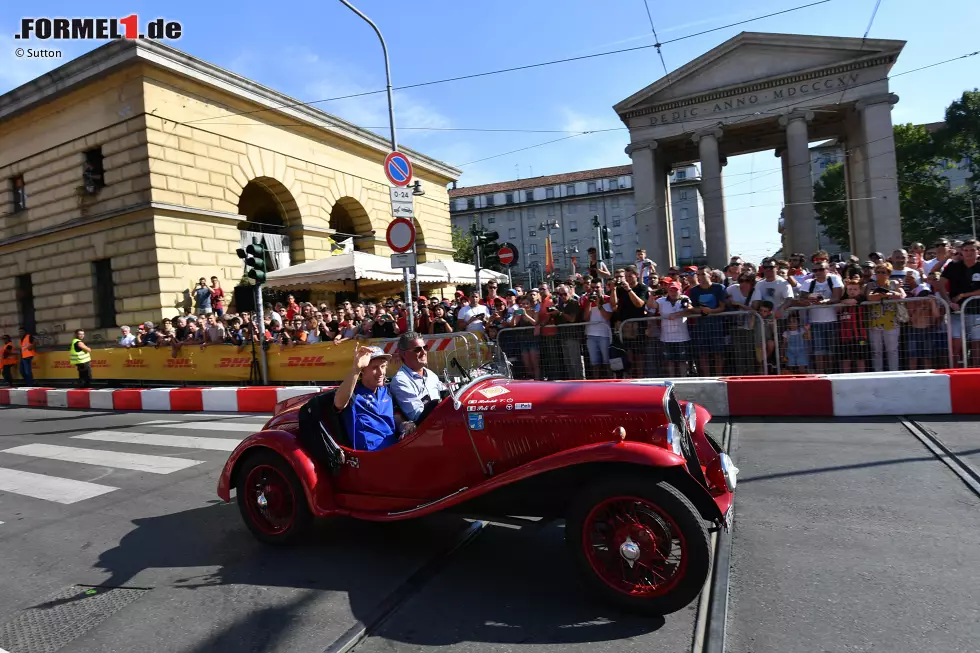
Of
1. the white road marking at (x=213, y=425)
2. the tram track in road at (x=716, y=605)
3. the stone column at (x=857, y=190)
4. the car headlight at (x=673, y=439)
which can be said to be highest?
the stone column at (x=857, y=190)

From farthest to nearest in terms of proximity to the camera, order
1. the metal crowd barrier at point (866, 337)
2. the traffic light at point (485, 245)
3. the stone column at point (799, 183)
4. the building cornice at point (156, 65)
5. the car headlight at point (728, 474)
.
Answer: the stone column at point (799, 183) → the building cornice at point (156, 65) → the traffic light at point (485, 245) → the metal crowd barrier at point (866, 337) → the car headlight at point (728, 474)

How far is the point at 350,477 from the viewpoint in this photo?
3.91 metres

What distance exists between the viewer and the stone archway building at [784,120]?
27531 mm

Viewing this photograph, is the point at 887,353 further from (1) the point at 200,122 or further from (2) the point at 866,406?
(1) the point at 200,122

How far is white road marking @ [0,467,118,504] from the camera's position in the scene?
224 inches

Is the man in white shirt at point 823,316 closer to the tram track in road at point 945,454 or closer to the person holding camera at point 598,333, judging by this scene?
the tram track in road at point 945,454

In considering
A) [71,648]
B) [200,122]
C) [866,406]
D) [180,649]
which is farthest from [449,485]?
[200,122]

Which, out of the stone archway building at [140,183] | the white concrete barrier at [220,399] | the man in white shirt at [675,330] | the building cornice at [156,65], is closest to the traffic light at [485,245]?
the white concrete barrier at [220,399]

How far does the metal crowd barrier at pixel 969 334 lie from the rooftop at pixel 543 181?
271 ft

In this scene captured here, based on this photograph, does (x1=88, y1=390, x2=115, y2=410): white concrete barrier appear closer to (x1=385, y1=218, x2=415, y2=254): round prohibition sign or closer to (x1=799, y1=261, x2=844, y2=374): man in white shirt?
(x1=385, y1=218, x2=415, y2=254): round prohibition sign

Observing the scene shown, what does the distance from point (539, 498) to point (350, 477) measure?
1.34m

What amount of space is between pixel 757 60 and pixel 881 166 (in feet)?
25.2

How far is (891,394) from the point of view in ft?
22.1

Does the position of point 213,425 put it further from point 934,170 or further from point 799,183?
point 934,170
